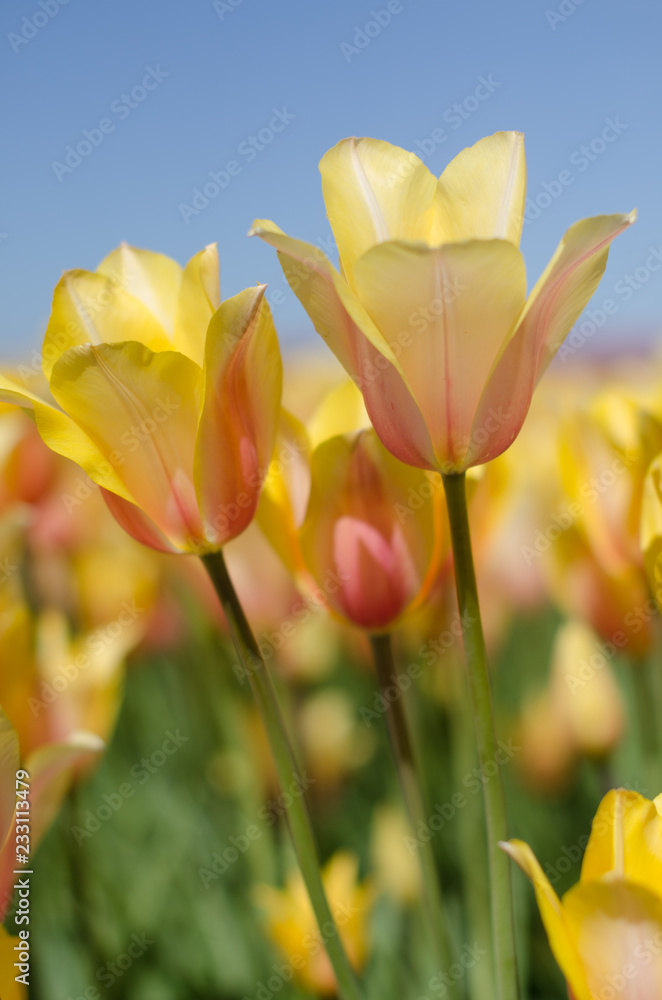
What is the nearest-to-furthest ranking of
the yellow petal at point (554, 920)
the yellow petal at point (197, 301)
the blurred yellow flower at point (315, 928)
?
1. the yellow petal at point (554, 920)
2. the yellow petal at point (197, 301)
3. the blurred yellow flower at point (315, 928)

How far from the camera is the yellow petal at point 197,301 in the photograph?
48 centimetres

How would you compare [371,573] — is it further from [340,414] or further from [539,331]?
[539,331]

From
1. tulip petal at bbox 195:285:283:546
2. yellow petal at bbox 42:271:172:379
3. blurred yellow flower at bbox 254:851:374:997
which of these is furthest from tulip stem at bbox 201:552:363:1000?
blurred yellow flower at bbox 254:851:374:997

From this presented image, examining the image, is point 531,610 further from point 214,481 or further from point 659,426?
point 214,481

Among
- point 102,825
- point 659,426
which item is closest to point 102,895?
point 102,825

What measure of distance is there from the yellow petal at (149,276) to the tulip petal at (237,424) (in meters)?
Result: 0.10

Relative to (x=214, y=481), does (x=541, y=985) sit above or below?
below

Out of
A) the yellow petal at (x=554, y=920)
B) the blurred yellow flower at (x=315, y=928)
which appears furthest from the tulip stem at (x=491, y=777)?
the blurred yellow flower at (x=315, y=928)

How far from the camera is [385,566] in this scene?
1.96ft

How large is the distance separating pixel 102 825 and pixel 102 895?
207 mm

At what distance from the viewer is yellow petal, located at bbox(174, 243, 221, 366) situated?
48 centimetres

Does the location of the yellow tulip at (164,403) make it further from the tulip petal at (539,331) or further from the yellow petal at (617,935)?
the yellow petal at (617,935)

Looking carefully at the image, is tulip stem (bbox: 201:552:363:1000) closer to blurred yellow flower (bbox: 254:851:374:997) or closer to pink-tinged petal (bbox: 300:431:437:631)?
pink-tinged petal (bbox: 300:431:437:631)

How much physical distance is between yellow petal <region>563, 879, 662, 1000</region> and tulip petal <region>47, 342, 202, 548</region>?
0.93 feet
